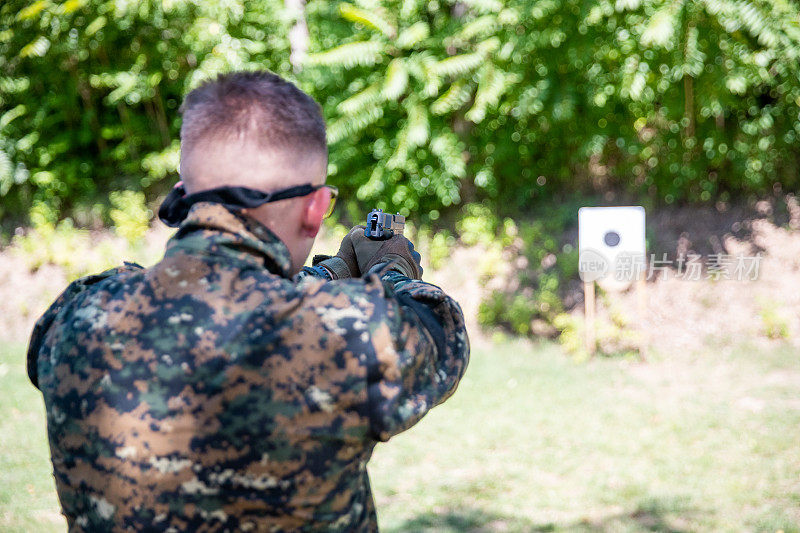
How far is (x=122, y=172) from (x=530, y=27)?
8324 mm

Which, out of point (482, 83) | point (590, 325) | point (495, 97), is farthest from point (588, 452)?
point (482, 83)

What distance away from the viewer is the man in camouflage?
104 centimetres

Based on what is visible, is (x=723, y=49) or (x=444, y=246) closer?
(x=723, y=49)

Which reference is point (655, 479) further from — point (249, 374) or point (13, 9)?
point (13, 9)

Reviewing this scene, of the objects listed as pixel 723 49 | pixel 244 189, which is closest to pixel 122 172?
pixel 723 49

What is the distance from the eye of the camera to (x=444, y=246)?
8805 mm

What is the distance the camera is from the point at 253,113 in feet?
3.81

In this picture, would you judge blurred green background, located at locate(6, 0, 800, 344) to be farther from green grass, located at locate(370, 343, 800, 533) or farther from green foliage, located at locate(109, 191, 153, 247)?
green grass, located at locate(370, 343, 800, 533)

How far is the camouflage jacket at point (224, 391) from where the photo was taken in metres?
1.04

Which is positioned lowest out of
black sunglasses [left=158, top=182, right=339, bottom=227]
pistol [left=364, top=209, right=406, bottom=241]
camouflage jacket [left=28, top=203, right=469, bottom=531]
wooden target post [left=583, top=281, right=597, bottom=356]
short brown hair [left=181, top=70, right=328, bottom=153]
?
wooden target post [left=583, top=281, right=597, bottom=356]

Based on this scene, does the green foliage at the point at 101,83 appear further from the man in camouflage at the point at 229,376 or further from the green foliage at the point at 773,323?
the man in camouflage at the point at 229,376

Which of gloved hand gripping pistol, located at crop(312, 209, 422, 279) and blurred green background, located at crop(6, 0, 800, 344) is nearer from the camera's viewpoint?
gloved hand gripping pistol, located at crop(312, 209, 422, 279)

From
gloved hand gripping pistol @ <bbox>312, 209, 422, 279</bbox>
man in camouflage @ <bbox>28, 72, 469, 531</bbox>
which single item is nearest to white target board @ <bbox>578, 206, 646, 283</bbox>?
gloved hand gripping pistol @ <bbox>312, 209, 422, 279</bbox>

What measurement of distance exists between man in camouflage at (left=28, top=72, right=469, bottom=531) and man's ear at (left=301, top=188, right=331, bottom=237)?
0.07 meters
